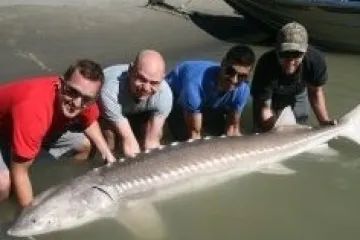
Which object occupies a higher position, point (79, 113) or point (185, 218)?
point (79, 113)

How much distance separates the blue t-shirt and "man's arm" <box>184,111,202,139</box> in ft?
0.14

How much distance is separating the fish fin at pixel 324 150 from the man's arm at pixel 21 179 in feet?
6.60

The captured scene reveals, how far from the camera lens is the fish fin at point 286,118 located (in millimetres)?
4895

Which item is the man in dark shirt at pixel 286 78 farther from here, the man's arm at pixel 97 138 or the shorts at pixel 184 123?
the man's arm at pixel 97 138

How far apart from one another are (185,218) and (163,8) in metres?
5.08

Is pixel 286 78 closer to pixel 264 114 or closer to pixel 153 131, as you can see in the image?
pixel 264 114

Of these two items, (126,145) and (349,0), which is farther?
(349,0)

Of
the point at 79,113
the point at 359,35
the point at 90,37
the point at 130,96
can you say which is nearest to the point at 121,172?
the point at 79,113

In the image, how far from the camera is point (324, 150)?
484 centimetres

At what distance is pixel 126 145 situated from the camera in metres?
4.21

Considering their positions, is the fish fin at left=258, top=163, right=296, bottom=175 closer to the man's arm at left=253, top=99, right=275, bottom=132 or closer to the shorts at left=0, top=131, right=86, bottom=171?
the man's arm at left=253, top=99, right=275, bottom=132

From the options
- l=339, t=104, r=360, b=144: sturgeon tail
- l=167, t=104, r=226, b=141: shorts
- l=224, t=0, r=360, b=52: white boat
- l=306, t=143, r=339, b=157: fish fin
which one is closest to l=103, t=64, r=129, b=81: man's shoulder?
l=167, t=104, r=226, b=141: shorts

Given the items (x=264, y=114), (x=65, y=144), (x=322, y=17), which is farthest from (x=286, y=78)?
(x=322, y=17)

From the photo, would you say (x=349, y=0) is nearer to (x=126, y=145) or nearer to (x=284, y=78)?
(x=284, y=78)
